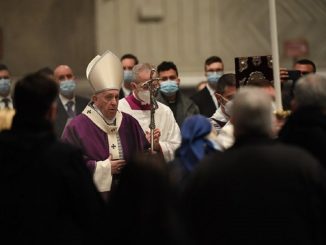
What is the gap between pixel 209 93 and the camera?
11266 mm

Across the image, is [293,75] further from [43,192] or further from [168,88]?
[43,192]

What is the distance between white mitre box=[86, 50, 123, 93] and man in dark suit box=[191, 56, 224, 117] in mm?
2037

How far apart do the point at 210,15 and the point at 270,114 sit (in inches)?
321

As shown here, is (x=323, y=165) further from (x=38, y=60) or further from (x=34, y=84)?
(x=38, y=60)

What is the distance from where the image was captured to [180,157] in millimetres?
5934

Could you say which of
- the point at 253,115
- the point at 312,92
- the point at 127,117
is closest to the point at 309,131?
the point at 312,92

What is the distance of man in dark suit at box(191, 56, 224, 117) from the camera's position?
11.0 meters

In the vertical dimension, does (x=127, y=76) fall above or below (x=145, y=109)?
above

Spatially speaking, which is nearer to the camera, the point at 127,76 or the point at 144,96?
the point at 144,96

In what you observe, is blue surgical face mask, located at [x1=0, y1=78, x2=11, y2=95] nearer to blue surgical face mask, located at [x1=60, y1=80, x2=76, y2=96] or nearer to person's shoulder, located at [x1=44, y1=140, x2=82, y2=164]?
blue surgical face mask, located at [x1=60, y1=80, x2=76, y2=96]

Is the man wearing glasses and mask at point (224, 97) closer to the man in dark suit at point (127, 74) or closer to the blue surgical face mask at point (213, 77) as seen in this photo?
the man in dark suit at point (127, 74)

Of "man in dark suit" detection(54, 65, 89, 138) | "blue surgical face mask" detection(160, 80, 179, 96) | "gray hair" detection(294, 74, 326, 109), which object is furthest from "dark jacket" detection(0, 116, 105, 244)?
"man in dark suit" detection(54, 65, 89, 138)

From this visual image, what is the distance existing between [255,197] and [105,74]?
3.39m

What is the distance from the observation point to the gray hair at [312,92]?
5.94 meters
